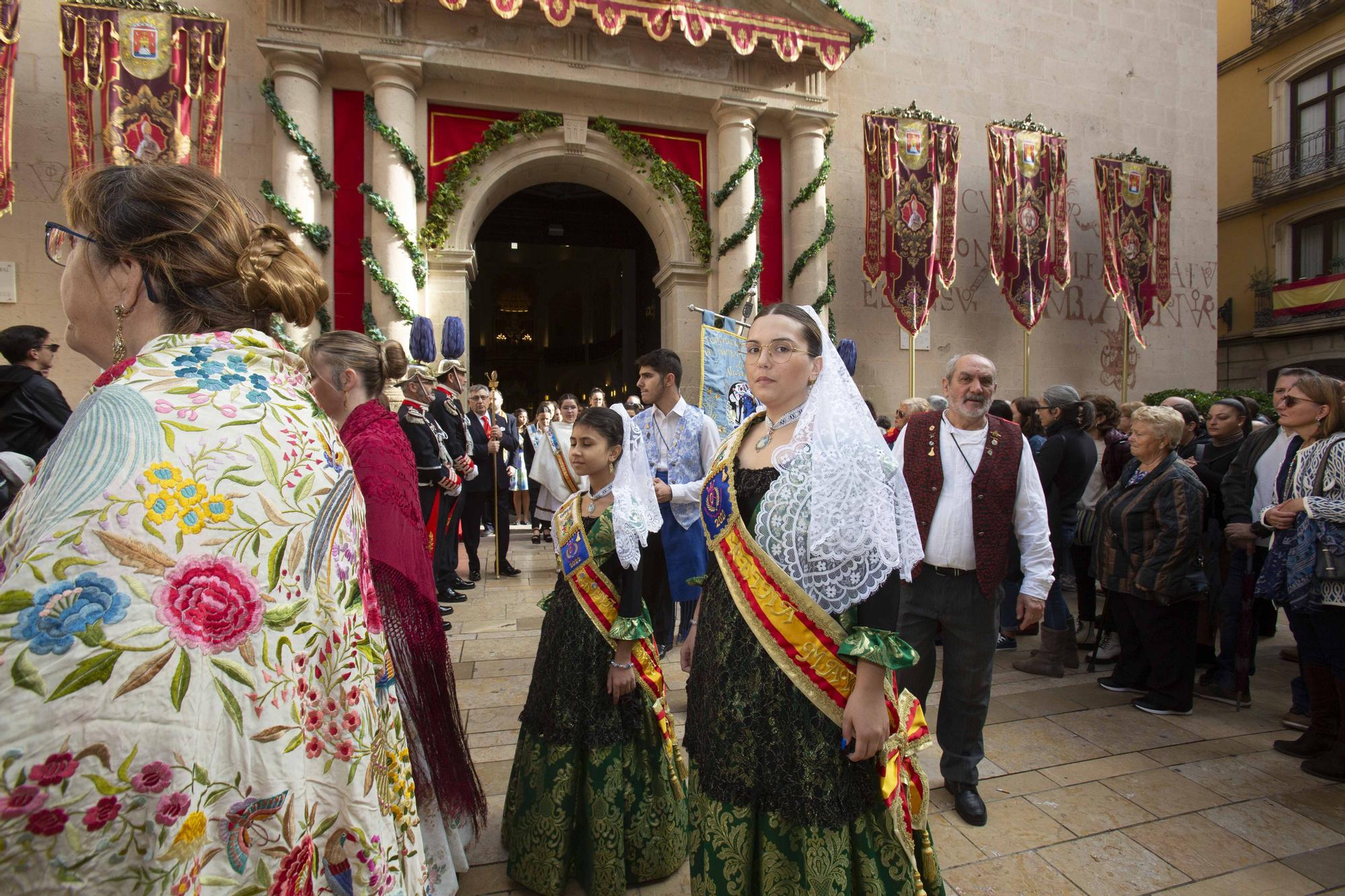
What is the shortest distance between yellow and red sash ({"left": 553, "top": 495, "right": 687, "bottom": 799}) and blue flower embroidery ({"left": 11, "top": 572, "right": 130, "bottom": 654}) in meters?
1.60

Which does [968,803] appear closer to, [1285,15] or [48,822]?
[48,822]

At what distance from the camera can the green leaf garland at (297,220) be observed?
805cm

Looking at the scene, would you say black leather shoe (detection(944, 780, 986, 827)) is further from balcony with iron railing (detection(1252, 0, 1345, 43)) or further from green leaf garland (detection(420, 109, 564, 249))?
balcony with iron railing (detection(1252, 0, 1345, 43))

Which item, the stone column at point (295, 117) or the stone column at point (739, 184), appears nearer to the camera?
the stone column at point (295, 117)

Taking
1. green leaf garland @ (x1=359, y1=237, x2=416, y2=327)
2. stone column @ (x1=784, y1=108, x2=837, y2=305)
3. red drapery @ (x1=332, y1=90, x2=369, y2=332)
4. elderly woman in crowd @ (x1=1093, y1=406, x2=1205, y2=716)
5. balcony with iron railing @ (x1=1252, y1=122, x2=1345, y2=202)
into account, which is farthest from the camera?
balcony with iron railing @ (x1=1252, y1=122, x2=1345, y2=202)

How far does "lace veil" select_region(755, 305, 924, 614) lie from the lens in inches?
64.7

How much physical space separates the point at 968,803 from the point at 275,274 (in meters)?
3.03

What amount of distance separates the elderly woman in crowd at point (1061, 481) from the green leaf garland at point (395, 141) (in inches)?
302

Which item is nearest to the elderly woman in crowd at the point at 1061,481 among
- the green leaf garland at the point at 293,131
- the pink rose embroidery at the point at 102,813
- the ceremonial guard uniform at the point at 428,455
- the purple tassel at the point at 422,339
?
the ceremonial guard uniform at the point at 428,455

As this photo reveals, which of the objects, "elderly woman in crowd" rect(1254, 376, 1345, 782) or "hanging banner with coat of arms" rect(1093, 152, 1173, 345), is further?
"hanging banner with coat of arms" rect(1093, 152, 1173, 345)

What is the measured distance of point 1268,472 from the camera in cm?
414

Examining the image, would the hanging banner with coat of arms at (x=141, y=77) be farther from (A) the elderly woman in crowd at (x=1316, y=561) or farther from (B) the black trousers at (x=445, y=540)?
(A) the elderly woman in crowd at (x=1316, y=561)

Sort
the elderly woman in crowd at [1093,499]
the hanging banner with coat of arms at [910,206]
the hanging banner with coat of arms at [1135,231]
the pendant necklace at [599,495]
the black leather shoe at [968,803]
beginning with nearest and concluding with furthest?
the pendant necklace at [599,495] < the black leather shoe at [968,803] < the elderly woman in crowd at [1093,499] < the hanging banner with coat of arms at [910,206] < the hanging banner with coat of arms at [1135,231]

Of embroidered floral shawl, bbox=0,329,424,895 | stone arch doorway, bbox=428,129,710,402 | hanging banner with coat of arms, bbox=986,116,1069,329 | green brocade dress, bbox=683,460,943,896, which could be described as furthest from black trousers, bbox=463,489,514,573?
hanging banner with coat of arms, bbox=986,116,1069,329
